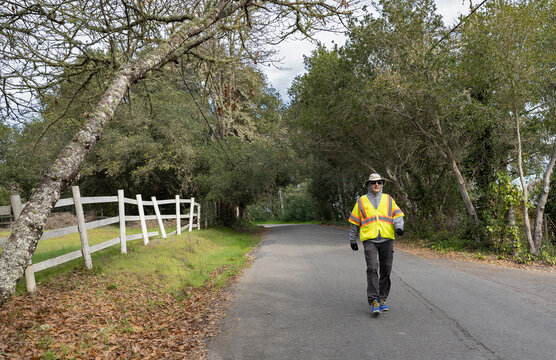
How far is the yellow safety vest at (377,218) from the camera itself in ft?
18.2

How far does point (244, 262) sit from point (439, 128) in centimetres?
821

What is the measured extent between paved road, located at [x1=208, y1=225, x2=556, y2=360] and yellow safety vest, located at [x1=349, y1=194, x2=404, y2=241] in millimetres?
1103

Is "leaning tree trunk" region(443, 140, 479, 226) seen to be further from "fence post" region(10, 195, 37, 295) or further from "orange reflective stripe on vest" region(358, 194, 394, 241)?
"fence post" region(10, 195, 37, 295)

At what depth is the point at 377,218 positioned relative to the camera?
5.58 m

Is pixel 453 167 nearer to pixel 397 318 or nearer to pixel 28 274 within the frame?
pixel 397 318

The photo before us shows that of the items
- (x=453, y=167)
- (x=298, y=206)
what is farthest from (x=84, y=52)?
(x=298, y=206)

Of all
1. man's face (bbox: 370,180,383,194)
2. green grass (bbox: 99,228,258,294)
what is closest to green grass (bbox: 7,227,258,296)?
green grass (bbox: 99,228,258,294)

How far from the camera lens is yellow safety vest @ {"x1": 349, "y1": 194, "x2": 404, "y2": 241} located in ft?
18.2

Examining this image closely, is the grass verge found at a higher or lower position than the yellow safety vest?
lower

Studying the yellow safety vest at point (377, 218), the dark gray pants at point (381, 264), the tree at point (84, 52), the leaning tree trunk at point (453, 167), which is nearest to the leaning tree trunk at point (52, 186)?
the tree at point (84, 52)

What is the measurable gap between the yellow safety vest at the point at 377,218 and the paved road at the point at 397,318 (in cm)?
110

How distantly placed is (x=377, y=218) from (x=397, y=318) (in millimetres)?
1377

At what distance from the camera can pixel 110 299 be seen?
20.4 ft

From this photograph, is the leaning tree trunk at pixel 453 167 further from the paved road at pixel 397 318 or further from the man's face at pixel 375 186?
the man's face at pixel 375 186
